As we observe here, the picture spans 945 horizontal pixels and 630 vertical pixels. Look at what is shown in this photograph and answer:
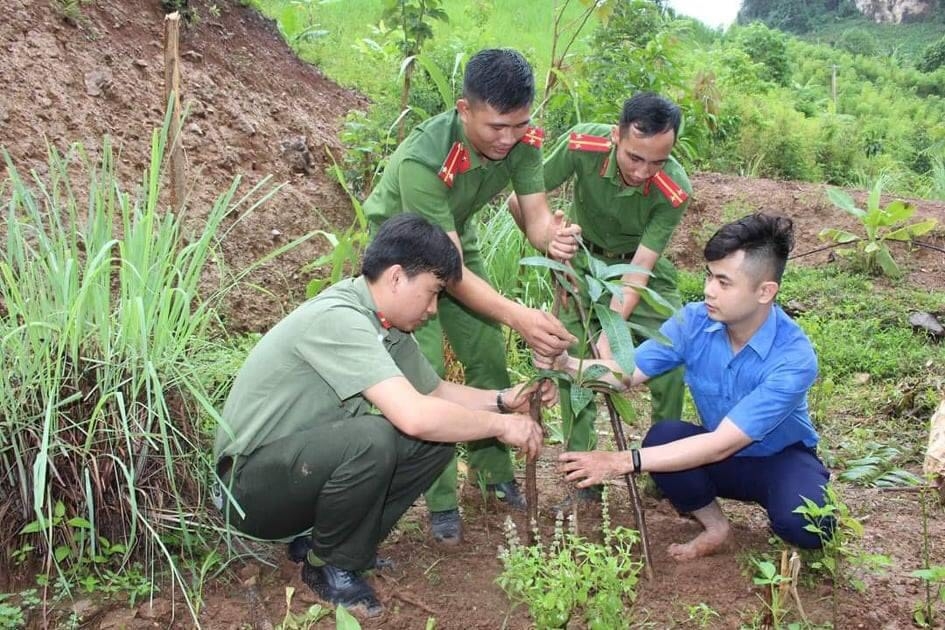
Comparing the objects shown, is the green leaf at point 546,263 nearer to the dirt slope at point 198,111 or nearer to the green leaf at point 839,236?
the dirt slope at point 198,111

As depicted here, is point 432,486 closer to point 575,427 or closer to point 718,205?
point 575,427

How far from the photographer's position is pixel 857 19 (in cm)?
2809

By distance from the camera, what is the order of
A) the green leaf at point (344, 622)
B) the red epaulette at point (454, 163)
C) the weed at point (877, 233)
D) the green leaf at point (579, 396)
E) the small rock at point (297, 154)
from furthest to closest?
the weed at point (877, 233) → the small rock at point (297, 154) → the red epaulette at point (454, 163) → the green leaf at point (579, 396) → the green leaf at point (344, 622)

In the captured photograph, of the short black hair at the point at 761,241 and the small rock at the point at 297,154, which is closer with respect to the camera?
the short black hair at the point at 761,241

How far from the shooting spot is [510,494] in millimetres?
3373

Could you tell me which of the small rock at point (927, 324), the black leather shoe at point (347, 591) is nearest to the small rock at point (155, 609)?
the black leather shoe at point (347, 591)

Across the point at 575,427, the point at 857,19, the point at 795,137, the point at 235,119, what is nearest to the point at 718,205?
the point at 795,137

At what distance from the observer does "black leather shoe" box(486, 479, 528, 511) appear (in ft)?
11.0

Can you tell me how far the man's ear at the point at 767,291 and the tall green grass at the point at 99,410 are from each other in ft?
5.21

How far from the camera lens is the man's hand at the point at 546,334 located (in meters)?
2.62

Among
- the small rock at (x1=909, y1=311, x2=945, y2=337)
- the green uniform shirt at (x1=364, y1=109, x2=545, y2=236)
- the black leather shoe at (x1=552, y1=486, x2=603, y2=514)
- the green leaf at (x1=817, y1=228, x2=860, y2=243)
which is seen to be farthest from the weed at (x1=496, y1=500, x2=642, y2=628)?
the green leaf at (x1=817, y1=228, x2=860, y2=243)

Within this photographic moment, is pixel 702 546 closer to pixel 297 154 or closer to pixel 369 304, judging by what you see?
pixel 369 304

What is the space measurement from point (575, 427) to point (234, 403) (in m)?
1.34

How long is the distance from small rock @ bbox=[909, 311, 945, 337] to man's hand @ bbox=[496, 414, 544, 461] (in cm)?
351
